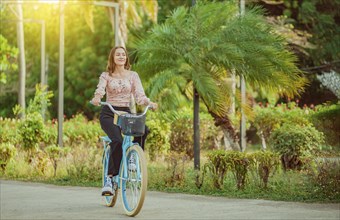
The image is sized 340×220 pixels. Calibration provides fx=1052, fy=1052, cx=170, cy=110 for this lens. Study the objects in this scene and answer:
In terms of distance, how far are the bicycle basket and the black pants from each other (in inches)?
17.5

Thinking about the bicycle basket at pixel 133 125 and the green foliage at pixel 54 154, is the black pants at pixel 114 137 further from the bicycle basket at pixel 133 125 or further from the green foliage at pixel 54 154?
the green foliage at pixel 54 154

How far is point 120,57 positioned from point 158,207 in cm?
203

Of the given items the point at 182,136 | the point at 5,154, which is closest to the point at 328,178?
the point at 5,154

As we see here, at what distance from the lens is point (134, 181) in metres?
12.4

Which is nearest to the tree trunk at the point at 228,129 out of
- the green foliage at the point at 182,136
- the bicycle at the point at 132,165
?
the green foliage at the point at 182,136

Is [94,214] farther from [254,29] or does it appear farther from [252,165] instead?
[254,29]

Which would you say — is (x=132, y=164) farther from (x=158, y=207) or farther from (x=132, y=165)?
(x=158, y=207)

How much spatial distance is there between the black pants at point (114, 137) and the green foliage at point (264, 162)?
338 centimetres

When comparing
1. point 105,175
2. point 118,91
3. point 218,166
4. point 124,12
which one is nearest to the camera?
point 118,91

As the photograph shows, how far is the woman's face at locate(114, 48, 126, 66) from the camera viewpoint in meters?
13.1

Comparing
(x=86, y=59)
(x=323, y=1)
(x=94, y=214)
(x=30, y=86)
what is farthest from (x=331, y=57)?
(x=94, y=214)

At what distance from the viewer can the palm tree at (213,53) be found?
19734 mm

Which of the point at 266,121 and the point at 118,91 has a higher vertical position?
the point at 266,121

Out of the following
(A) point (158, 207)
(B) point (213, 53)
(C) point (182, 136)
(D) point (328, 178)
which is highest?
(B) point (213, 53)
